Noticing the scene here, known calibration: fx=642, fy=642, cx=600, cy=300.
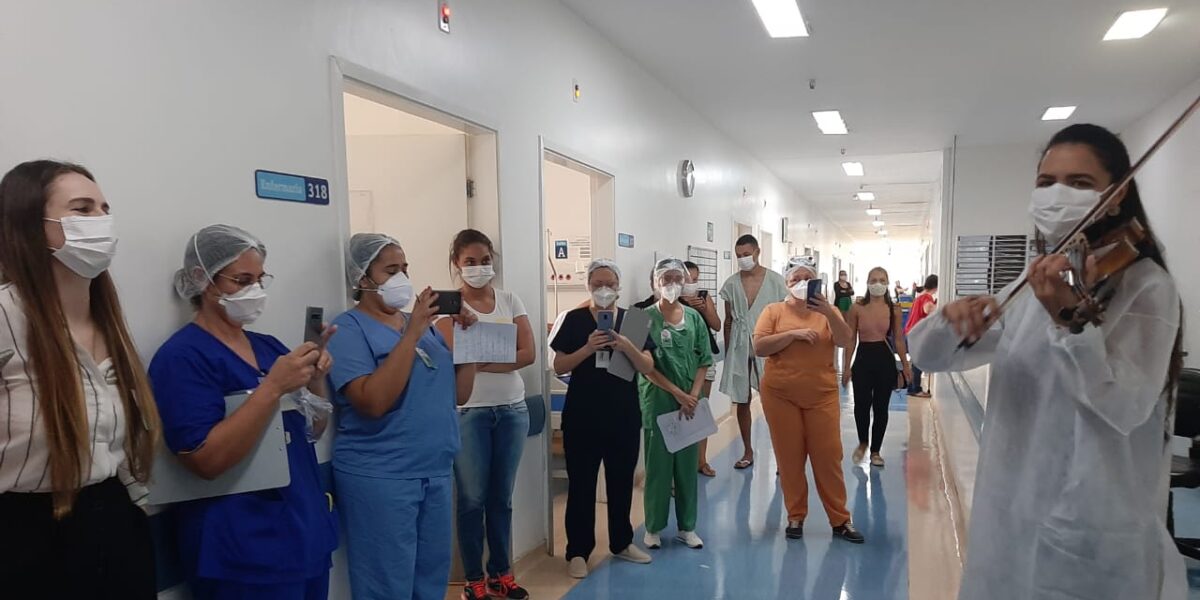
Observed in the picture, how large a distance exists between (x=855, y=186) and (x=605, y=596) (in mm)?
10491

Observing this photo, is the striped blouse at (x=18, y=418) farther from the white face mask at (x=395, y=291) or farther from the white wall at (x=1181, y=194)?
the white wall at (x=1181, y=194)

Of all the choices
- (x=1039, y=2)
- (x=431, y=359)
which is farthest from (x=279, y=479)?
(x=1039, y=2)

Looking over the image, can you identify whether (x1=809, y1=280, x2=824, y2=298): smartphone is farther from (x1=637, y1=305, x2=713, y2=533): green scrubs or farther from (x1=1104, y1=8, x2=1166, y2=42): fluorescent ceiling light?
(x1=1104, y1=8, x2=1166, y2=42): fluorescent ceiling light

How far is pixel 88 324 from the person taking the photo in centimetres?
132

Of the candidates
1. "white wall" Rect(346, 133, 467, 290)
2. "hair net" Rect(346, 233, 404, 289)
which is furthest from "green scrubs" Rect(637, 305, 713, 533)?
"hair net" Rect(346, 233, 404, 289)

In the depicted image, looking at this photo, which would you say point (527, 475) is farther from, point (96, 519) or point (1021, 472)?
point (1021, 472)

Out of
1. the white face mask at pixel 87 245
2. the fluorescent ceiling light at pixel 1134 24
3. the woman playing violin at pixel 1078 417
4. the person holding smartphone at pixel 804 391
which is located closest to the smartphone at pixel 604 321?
the person holding smartphone at pixel 804 391

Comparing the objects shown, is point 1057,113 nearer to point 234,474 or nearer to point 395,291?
point 395,291

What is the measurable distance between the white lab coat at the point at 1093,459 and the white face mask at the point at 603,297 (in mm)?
2080

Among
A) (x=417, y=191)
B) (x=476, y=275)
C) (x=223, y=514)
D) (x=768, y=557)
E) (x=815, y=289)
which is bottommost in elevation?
(x=768, y=557)

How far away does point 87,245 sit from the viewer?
125 centimetres

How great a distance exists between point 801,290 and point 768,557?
4.71 ft

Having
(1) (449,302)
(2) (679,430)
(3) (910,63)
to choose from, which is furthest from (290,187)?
(3) (910,63)

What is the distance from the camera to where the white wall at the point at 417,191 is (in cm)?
315
